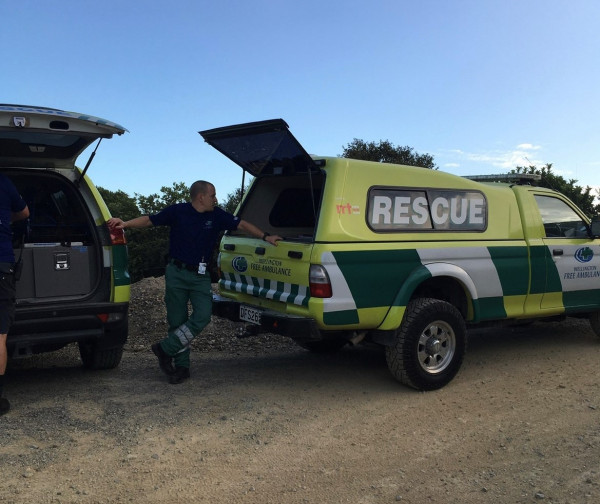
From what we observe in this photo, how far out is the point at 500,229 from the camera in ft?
19.0

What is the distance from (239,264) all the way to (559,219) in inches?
138

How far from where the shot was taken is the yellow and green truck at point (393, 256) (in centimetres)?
479

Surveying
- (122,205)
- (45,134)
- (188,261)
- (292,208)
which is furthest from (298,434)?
(122,205)

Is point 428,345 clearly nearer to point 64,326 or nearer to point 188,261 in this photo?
point 188,261

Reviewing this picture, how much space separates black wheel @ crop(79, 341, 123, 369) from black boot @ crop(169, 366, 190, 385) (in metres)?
0.55

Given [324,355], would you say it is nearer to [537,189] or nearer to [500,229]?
[500,229]

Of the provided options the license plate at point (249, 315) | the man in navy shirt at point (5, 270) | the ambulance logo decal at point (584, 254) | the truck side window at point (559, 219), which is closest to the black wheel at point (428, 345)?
the license plate at point (249, 315)

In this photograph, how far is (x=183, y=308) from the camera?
5.41 metres

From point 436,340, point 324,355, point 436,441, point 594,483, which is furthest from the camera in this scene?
point 324,355

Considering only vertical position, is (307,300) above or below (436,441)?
above

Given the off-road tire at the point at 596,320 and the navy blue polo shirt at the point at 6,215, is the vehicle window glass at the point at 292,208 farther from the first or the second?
the off-road tire at the point at 596,320

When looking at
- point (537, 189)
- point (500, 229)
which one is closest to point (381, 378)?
point (500, 229)

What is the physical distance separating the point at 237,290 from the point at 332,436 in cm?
201

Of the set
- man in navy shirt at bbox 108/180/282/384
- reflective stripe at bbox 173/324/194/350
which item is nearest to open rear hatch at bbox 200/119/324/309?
man in navy shirt at bbox 108/180/282/384
